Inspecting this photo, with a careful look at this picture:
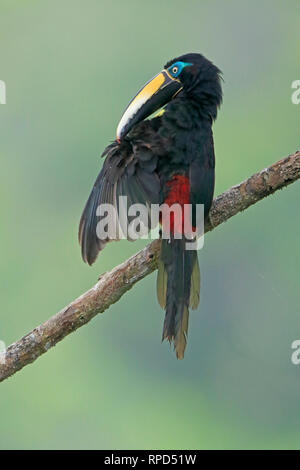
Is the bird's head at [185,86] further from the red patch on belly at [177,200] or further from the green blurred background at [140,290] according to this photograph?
the green blurred background at [140,290]

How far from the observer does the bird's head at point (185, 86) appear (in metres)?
3.98

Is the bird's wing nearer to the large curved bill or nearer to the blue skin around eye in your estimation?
the large curved bill

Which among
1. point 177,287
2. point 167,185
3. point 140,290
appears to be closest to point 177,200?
point 167,185

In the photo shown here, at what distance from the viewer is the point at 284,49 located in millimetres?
18562

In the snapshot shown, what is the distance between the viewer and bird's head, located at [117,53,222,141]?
398 centimetres

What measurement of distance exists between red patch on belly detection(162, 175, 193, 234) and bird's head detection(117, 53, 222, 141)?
39 centimetres

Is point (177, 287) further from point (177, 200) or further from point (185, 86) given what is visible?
point (185, 86)

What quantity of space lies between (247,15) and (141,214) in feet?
52.5

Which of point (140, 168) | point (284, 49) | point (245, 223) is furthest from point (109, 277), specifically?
point (284, 49)

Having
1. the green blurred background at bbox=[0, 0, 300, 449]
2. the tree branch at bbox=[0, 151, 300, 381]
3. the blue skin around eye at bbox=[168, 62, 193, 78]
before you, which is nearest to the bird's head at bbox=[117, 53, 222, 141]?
the blue skin around eye at bbox=[168, 62, 193, 78]

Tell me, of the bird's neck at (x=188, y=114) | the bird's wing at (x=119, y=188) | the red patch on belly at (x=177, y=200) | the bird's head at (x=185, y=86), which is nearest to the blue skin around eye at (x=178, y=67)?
the bird's head at (x=185, y=86)

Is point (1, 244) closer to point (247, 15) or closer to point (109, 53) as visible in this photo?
point (109, 53)

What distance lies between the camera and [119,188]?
3.70 metres

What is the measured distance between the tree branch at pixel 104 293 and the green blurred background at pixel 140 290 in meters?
8.16
